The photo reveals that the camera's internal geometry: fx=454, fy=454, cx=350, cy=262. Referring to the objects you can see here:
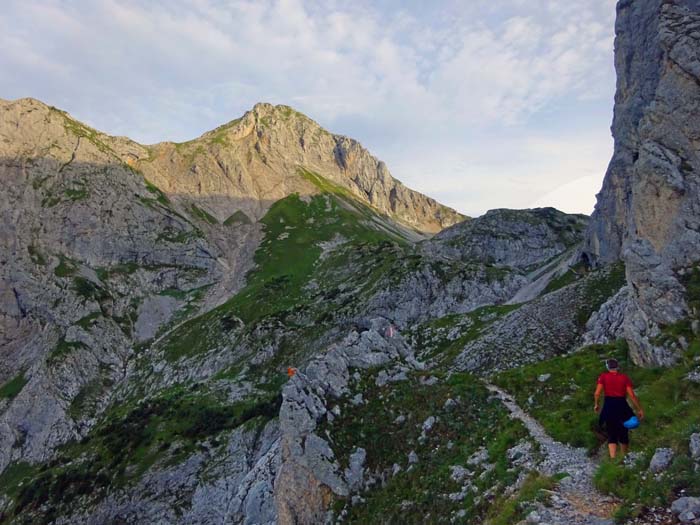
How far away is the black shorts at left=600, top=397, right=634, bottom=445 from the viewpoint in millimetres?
16969

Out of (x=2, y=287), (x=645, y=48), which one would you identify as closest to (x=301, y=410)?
(x=645, y=48)

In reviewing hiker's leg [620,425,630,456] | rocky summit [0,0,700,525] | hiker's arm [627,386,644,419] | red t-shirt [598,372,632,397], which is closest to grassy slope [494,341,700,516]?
rocky summit [0,0,700,525]

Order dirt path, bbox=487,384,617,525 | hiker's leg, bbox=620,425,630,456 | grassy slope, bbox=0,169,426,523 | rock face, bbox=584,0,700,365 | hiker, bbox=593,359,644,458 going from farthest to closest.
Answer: grassy slope, bbox=0,169,426,523
rock face, bbox=584,0,700,365
hiker, bbox=593,359,644,458
hiker's leg, bbox=620,425,630,456
dirt path, bbox=487,384,617,525

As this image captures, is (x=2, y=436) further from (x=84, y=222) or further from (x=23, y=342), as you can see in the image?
(x=84, y=222)

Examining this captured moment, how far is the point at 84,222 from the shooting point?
170 metres

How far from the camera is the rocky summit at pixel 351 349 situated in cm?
2327

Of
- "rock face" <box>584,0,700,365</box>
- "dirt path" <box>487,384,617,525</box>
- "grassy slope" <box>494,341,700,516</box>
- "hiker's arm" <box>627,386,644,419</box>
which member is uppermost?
"rock face" <box>584,0,700,365</box>

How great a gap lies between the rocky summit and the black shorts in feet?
2.52

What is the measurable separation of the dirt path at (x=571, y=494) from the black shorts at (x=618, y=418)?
1702 mm

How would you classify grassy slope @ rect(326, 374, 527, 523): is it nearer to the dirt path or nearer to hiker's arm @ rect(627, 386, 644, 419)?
the dirt path

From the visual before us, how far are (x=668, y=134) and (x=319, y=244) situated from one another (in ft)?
527

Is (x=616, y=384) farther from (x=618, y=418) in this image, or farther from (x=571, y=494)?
(x=571, y=494)

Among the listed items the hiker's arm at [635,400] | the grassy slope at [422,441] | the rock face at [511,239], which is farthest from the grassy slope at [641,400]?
the rock face at [511,239]

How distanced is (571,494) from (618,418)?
342 cm
